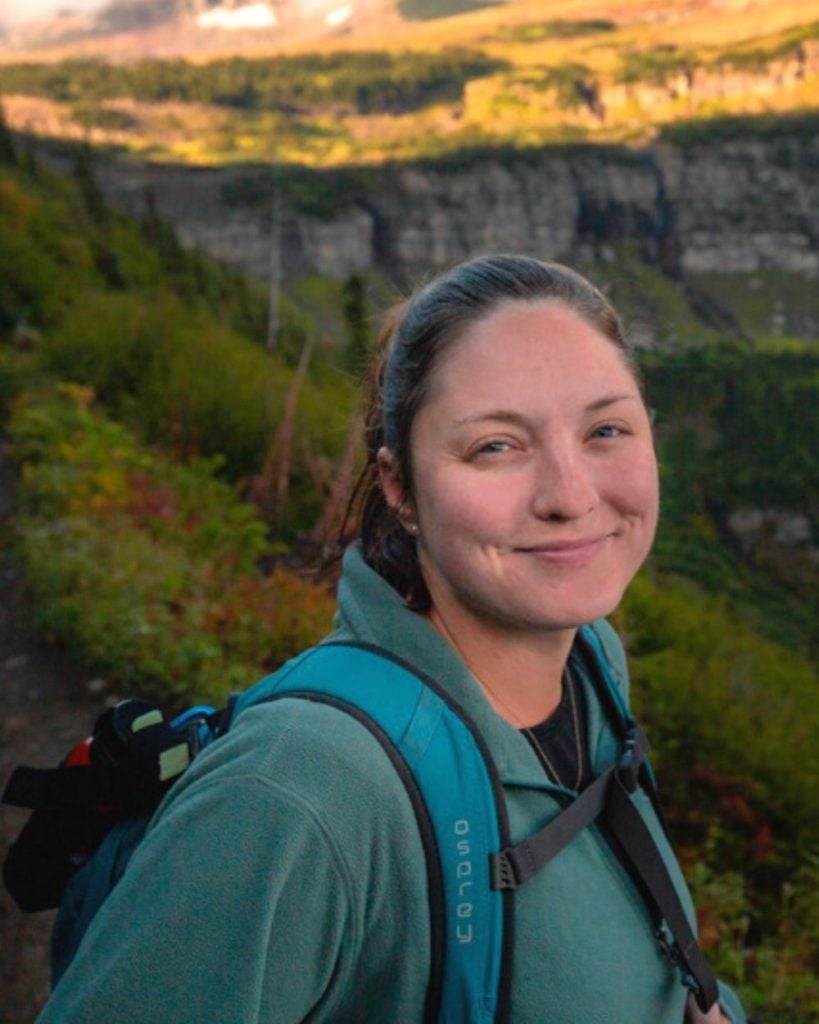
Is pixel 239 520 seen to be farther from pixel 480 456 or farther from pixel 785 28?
pixel 785 28

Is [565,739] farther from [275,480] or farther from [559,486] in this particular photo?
[275,480]

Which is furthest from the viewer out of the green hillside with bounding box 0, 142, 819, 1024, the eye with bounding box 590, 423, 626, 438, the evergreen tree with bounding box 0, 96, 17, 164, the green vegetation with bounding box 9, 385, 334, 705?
the evergreen tree with bounding box 0, 96, 17, 164

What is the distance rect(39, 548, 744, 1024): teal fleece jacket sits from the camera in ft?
2.73

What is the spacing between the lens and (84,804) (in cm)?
123

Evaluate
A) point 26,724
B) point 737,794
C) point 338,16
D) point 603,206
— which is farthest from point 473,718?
point 338,16

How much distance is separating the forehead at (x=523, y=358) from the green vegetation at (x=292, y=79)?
A: 10879 cm

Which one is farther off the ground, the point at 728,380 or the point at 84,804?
the point at 84,804

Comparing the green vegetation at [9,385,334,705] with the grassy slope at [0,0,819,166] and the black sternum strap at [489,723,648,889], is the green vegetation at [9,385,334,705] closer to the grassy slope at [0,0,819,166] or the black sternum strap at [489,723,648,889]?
the black sternum strap at [489,723,648,889]

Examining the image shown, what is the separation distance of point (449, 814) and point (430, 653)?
198 millimetres

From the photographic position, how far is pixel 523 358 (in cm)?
117

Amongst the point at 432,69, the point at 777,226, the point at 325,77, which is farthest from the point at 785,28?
the point at 325,77

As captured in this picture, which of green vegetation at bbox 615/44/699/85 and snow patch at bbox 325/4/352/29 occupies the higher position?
snow patch at bbox 325/4/352/29

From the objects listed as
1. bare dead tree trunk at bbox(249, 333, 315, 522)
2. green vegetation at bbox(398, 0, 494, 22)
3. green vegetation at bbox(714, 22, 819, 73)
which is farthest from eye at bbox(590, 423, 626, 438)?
green vegetation at bbox(398, 0, 494, 22)

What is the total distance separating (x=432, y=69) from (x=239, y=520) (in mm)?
117321
